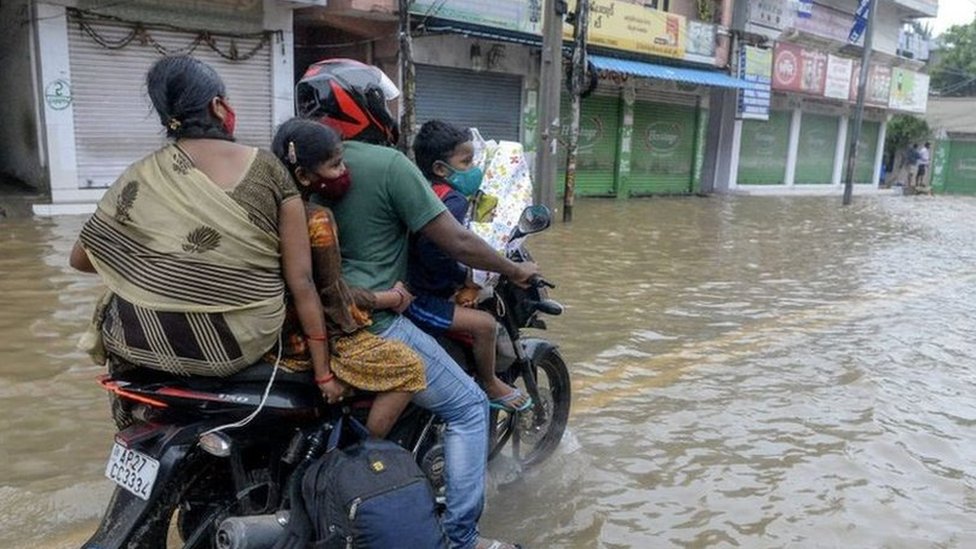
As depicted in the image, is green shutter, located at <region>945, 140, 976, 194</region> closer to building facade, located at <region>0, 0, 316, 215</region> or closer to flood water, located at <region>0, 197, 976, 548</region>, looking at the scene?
flood water, located at <region>0, 197, 976, 548</region>

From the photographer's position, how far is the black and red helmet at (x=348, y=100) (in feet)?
8.13

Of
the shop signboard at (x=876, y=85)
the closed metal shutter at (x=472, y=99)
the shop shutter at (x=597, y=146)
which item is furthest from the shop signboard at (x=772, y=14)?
the closed metal shutter at (x=472, y=99)

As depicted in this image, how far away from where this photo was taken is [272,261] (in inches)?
83.4

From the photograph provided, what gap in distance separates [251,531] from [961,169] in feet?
125

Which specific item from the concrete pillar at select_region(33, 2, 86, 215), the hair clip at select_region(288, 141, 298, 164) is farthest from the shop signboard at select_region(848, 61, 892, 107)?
the hair clip at select_region(288, 141, 298, 164)

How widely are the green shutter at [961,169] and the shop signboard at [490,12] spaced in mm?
25487

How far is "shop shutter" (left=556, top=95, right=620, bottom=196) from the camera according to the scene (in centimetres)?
1961

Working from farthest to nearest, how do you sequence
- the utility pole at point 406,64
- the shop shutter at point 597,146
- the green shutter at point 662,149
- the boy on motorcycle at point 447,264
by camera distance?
the green shutter at point 662,149 → the shop shutter at point 597,146 → the utility pole at point 406,64 → the boy on motorcycle at point 447,264

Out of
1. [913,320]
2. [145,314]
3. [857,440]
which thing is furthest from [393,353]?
[913,320]

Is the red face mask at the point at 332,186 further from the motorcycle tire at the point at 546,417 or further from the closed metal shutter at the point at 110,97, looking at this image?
the closed metal shutter at the point at 110,97

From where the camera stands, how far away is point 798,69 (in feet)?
80.2

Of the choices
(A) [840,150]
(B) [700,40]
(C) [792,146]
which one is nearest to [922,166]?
(A) [840,150]

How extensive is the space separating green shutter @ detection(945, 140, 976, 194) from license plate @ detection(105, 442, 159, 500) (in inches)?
1483

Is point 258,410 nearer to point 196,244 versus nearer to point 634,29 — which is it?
point 196,244
